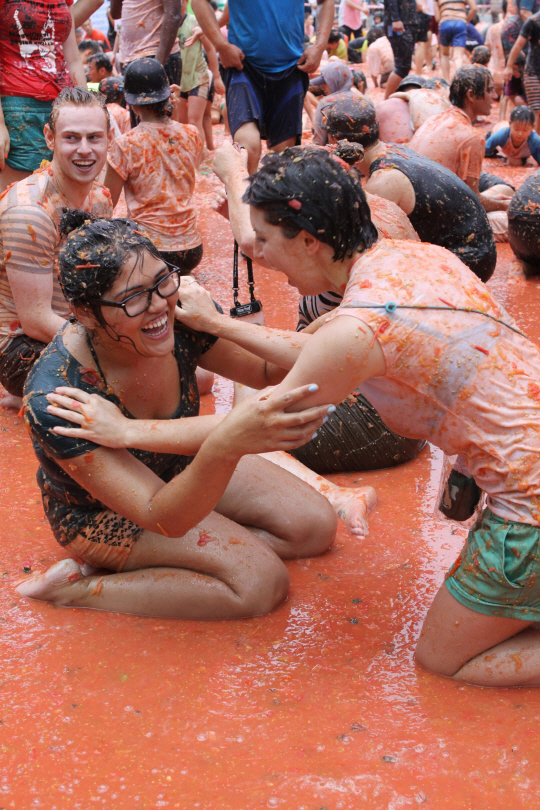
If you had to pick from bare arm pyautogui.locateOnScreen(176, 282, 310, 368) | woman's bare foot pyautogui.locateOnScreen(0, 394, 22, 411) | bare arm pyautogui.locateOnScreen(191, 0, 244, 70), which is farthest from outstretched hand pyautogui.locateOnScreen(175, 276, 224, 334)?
bare arm pyautogui.locateOnScreen(191, 0, 244, 70)

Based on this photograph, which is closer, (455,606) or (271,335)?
(455,606)

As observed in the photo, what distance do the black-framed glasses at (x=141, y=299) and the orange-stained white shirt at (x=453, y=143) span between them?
159 inches

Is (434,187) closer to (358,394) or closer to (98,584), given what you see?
(358,394)

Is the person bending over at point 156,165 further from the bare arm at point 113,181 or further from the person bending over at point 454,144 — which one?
the person bending over at point 454,144

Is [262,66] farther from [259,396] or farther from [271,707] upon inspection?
[271,707]

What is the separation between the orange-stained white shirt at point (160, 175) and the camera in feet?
16.7

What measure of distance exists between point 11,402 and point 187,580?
2041 millimetres

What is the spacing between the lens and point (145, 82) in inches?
199

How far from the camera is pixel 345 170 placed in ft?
7.16


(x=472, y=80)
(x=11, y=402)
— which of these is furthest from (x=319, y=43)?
(x=11, y=402)

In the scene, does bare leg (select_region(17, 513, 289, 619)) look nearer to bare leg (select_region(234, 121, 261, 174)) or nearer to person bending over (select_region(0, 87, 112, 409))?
person bending over (select_region(0, 87, 112, 409))

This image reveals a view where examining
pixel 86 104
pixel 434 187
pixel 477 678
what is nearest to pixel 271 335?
pixel 477 678

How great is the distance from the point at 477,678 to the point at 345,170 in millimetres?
1471

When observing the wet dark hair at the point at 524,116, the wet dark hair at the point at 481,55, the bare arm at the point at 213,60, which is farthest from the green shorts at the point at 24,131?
the wet dark hair at the point at 481,55
